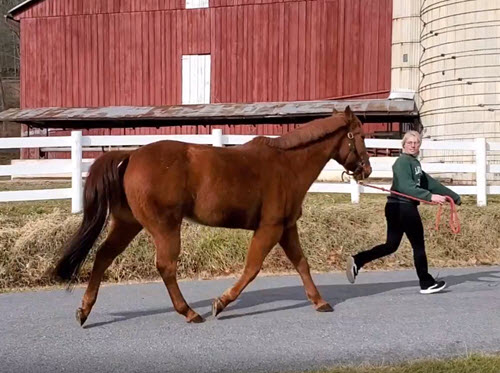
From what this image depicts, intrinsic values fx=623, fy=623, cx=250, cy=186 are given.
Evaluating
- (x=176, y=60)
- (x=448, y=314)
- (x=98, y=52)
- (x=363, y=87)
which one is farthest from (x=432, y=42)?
(x=448, y=314)

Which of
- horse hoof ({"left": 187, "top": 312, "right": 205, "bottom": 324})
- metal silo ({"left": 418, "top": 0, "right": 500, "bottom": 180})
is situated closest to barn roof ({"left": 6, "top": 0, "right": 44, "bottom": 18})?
metal silo ({"left": 418, "top": 0, "right": 500, "bottom": 180})

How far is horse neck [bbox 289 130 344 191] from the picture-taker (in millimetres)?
5758

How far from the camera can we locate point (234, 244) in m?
8.45

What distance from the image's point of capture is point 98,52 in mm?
27625

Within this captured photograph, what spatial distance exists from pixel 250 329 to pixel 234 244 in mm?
3373

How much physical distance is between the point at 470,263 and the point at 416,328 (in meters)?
4.48

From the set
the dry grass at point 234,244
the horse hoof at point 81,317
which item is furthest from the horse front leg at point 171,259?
the dry grass at point 234,244

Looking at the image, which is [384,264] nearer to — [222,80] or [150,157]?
[150,157]

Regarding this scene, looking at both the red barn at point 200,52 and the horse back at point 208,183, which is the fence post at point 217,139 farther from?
the red barn at point 200,52

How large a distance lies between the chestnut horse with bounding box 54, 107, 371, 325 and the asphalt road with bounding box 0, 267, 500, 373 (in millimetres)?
351

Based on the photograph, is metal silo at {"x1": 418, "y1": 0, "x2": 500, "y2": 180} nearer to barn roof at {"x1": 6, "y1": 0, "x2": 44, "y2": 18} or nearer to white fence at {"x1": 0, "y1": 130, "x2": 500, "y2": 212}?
white fence at {"x1": 0, "y1": 130, "x2": 500, "y2": 212}

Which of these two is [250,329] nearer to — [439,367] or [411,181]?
[439,367]

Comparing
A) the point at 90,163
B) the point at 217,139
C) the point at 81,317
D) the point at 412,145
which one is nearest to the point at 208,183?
the point at 81,317

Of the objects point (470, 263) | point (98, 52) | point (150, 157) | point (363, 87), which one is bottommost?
point (470, 263)
